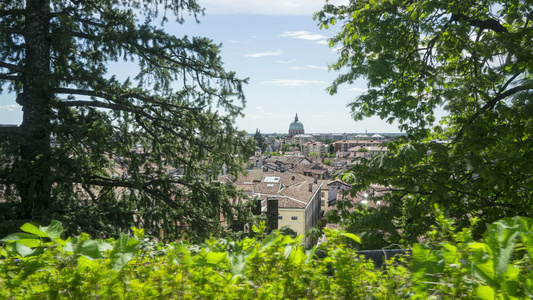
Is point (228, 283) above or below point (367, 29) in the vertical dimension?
below

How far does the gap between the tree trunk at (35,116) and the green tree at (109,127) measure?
2 cm

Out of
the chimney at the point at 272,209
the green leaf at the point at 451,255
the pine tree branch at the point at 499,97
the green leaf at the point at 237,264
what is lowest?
the chimney at the point at 272,209

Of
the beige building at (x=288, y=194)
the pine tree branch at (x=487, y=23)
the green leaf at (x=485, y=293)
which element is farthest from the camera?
the beige building at (x=288, y=194)

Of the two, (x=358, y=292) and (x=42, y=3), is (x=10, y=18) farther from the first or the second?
(x=358, y=292)

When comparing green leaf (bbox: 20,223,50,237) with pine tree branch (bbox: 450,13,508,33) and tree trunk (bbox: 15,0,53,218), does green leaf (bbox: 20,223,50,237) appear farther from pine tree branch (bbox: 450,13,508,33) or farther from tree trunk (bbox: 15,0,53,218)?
pine tree branch (bbox: 450,13,508,33)

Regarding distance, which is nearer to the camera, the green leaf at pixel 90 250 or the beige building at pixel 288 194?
the green leaf at pixel 90 250

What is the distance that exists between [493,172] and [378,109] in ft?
Answer: 7.44

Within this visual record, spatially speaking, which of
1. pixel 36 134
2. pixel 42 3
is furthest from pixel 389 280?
pixel 42 3

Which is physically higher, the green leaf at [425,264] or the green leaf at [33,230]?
the green leaf at [33,230]

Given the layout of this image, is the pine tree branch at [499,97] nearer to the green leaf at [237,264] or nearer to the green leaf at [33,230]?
the green leaf at [237,264]

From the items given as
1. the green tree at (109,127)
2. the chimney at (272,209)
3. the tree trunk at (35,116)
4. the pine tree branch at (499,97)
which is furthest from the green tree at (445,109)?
the chimney at (272,209)

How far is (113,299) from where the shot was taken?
1.30m

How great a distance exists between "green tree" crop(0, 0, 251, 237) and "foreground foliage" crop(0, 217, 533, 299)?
16.6 feet

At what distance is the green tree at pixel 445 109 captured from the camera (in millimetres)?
4492
